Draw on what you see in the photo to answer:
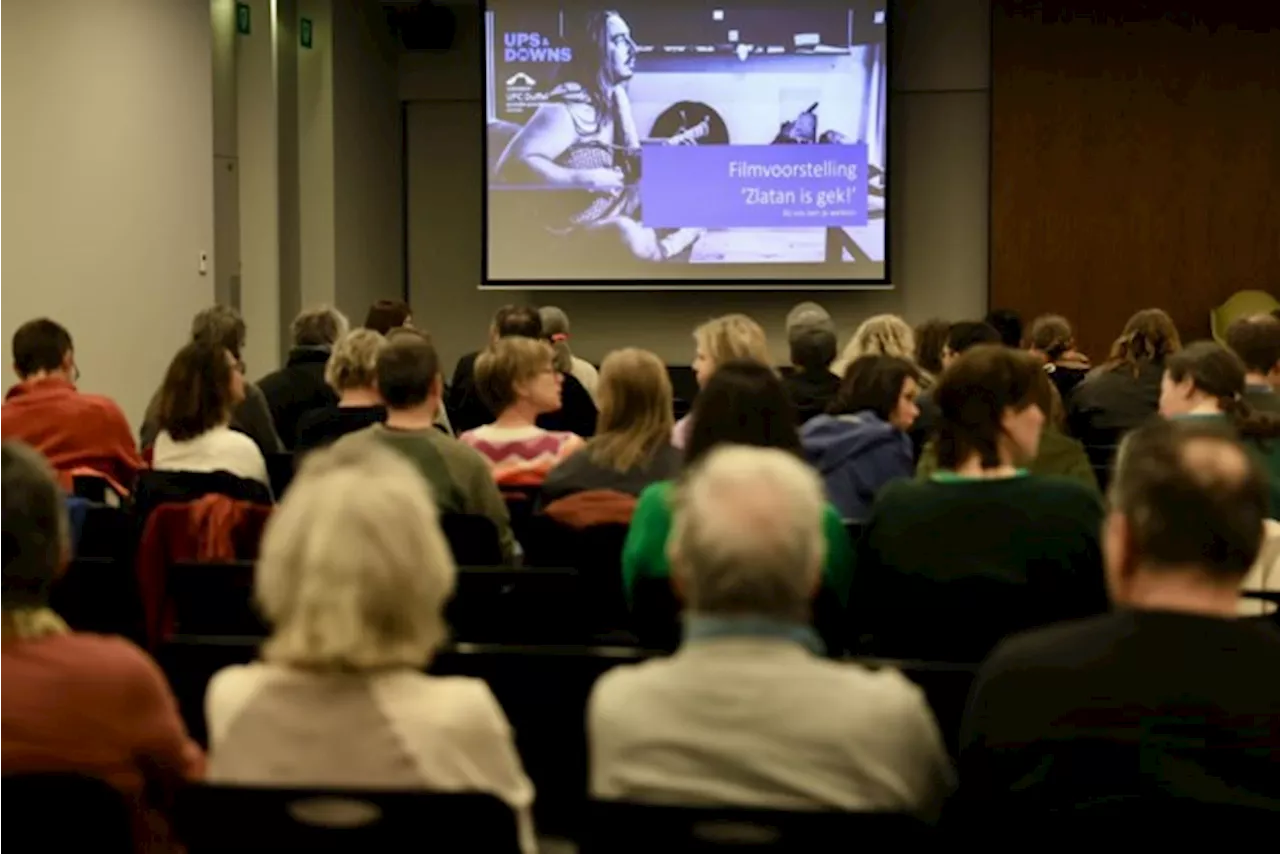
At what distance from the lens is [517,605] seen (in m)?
3.52

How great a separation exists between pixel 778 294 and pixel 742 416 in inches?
344

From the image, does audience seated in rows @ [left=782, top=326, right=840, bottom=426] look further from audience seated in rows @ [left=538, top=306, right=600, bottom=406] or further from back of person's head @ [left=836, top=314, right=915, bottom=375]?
audience seated in rows @ [left=538, top=306, right=600, bottom=406]

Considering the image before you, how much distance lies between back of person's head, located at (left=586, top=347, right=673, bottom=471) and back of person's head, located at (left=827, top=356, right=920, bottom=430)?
0.79m

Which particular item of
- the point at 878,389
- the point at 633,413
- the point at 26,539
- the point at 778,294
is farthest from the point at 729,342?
the point at 778,294

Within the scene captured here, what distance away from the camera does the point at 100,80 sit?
9289 mm

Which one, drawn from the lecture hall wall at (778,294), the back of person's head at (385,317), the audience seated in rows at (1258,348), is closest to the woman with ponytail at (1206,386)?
the audience seated in rows at (1258,348)

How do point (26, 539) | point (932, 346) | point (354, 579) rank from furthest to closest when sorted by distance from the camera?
1. point (932, 346)
2. point (26, 539)
3. point (354, 579)

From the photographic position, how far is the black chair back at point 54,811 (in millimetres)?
2098

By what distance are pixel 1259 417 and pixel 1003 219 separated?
7.89m

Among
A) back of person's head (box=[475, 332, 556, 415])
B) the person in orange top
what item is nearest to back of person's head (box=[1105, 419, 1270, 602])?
back of person's head (box=[475, 332, 556, 415])

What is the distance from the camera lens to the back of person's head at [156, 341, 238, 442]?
17.1 ft

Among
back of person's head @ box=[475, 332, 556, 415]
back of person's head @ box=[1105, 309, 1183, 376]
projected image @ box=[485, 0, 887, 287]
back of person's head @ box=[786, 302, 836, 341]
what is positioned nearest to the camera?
back of person's head @ box=[475, 332, 556, 415]

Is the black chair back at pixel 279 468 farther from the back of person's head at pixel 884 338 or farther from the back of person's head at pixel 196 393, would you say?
the back of person's head at pixel 884 338

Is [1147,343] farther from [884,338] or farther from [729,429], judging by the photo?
[729,429]
